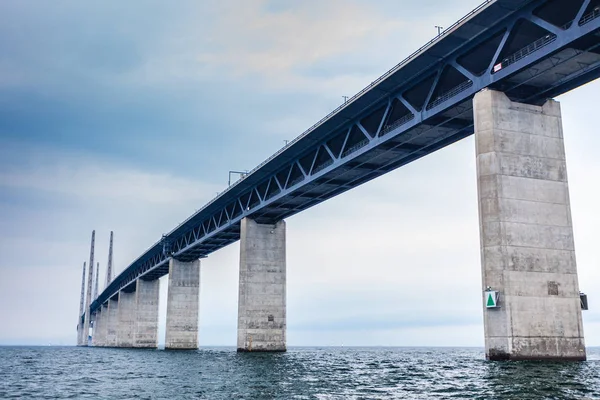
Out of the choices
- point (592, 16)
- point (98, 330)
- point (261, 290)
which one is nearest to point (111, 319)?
point (98, 330)

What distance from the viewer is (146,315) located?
110m

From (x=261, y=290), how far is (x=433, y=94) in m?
32.2

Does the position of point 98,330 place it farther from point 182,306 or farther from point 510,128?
point 510,128

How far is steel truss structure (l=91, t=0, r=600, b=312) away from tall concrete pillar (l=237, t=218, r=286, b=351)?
6.70 ft

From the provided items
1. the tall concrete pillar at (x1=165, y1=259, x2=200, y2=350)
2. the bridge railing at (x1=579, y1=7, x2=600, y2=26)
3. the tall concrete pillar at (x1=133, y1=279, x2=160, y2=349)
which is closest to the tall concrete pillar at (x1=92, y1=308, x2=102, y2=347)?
the tall concrete pillar at (x1=133, y1=279, x2=160, y2=349)

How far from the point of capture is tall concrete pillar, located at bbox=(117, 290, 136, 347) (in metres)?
126

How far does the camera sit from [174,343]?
8769 cm

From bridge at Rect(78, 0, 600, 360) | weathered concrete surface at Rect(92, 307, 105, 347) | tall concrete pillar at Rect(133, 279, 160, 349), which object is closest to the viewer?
bridge at Rect(78, 0, 600, 360)

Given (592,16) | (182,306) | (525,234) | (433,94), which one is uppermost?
(433,94)

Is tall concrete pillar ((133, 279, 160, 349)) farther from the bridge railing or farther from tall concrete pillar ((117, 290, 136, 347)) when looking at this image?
the bridge railing

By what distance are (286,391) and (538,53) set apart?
18.7 metres

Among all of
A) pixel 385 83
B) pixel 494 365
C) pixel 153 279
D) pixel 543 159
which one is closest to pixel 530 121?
pixel 543 159

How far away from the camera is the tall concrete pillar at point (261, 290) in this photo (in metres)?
62.1

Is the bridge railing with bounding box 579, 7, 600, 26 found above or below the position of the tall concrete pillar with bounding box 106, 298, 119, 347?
above
